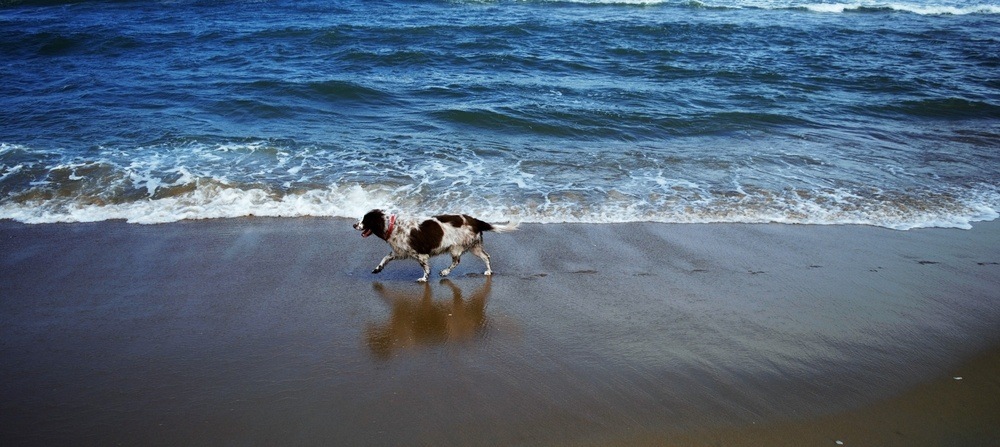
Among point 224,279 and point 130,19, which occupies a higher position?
point 130,19

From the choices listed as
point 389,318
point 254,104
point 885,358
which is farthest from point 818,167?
point 254,104

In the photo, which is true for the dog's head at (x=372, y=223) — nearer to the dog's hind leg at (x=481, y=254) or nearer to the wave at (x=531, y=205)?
the dog's hind leg at (x=481, y=254)

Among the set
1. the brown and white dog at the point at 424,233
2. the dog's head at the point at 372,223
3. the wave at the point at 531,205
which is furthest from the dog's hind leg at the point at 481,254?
the wave at the point at 531,205

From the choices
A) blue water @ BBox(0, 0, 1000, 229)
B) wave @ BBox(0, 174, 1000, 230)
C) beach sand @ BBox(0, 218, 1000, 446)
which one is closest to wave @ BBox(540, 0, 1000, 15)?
blue water @ BBox(0, 0, 1000, 229)

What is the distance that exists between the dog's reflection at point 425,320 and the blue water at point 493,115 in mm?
2558

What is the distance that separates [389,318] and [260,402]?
1.70 meters

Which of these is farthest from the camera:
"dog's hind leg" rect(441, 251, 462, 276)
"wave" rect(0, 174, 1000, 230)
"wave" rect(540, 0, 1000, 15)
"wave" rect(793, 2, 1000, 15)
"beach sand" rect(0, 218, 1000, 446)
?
"wave" rect(540, 0, 1000, 15)

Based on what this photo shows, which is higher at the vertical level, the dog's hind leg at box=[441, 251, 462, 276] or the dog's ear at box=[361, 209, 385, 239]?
the dog's ear at box=[361, 209, 385, 239]

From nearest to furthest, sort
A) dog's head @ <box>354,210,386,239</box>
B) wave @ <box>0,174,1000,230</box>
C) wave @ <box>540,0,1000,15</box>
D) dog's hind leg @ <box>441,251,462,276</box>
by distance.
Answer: dog's head @ <box>354,210,386,239</box> → dog's hind leg @ <box>441,251,462,276</box> → wave @ <box>0,174,1000,230</box> → wave @ <box>540,0,1000,15</box>

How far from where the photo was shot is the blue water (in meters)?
9.94

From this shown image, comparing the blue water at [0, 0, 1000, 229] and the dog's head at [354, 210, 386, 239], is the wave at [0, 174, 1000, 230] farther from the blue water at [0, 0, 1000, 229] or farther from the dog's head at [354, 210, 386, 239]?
the dog's head at [354, 210, 386, 239]

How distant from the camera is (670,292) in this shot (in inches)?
278

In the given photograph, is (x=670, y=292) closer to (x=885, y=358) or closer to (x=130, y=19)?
(x=885, y=358)

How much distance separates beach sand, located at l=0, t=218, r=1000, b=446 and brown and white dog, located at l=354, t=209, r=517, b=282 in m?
0.36
